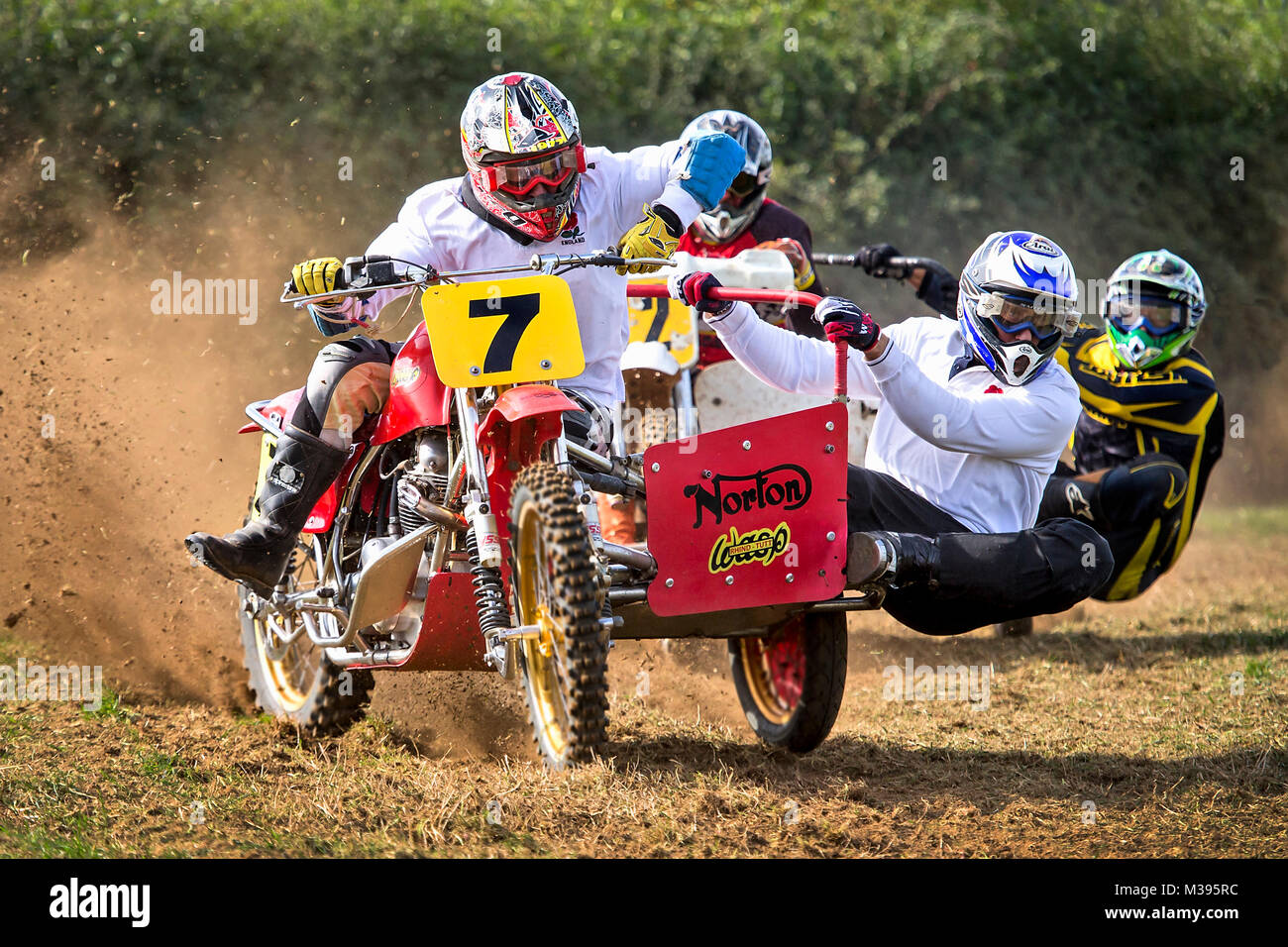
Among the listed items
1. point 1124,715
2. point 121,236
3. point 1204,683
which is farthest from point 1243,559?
point 121,236

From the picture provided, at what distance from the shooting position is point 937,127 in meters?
13.3

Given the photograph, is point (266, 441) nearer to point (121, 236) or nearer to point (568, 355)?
point (568, 355)

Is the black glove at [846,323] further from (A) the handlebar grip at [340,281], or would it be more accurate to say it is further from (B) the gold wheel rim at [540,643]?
(A) the handlebar grip at [340,281]

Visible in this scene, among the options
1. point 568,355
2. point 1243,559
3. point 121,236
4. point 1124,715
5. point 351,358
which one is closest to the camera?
point 568,355

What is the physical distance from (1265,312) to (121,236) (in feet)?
37.2

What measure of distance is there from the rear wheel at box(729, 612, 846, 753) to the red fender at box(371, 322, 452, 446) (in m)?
1.60

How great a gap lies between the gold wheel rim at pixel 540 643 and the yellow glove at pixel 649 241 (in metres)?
0.91

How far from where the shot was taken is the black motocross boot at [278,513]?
4824mm

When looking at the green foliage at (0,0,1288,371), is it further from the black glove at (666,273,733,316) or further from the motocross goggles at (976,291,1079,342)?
the motocross goggles at (976,291,1079,342)

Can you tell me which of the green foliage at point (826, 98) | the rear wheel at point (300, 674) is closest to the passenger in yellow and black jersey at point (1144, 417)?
the rear wheel at point (300, 674)

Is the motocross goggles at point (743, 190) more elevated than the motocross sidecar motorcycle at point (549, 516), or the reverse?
the motocross goggles at point (743, 190)
